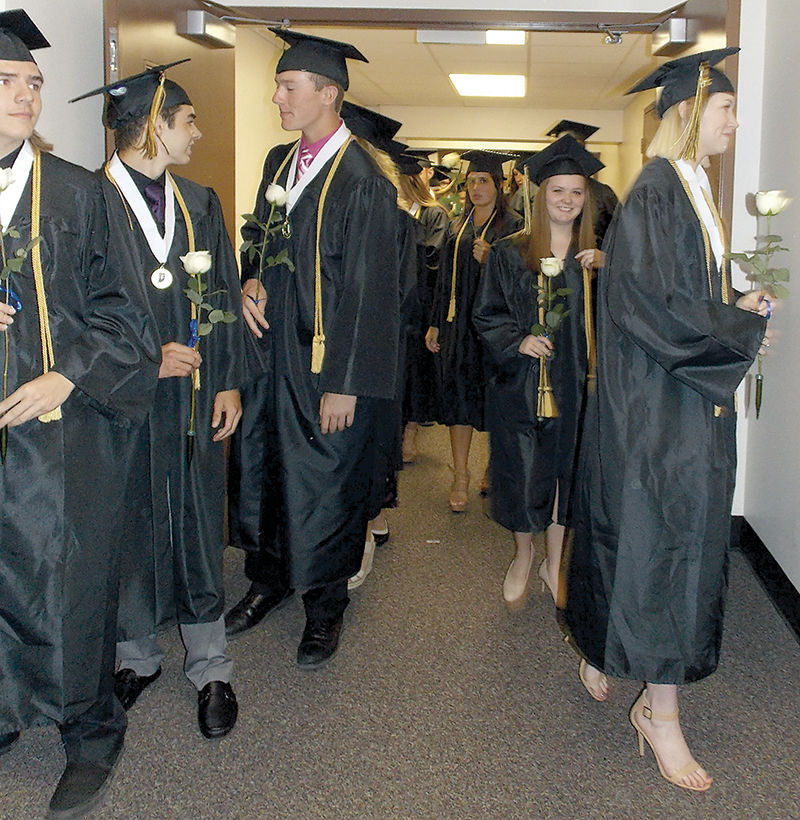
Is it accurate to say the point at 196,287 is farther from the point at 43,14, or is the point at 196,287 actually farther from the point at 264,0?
the point at 264,0

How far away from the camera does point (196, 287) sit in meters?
2.44

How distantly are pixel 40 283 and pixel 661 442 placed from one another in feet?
4.62

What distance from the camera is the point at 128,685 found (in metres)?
2.63

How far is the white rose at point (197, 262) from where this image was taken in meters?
2.34

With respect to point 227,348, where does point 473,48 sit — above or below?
above

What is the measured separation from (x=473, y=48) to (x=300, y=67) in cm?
534

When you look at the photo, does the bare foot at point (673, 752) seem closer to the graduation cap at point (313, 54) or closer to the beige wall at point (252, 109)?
the graduation cap at point (313, 54)

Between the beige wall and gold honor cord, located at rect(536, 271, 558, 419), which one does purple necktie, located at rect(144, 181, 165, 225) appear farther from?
the beige wall

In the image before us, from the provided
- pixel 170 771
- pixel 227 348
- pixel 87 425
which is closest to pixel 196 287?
pixel 227 348

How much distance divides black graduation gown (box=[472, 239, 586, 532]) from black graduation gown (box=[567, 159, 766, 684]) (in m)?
0.84

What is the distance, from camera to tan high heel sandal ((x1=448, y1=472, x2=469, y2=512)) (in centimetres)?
460

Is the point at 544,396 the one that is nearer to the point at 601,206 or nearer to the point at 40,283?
the point at 601,206

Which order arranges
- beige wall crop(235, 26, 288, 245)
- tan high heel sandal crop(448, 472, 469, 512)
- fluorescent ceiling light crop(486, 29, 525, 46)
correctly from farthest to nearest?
beige wall crop(235, 26, 288, 245)
fluorescent ceiling light crop(486, 29, 525, 46)
tan high heel sandal crop(448, 472, 469, 512)

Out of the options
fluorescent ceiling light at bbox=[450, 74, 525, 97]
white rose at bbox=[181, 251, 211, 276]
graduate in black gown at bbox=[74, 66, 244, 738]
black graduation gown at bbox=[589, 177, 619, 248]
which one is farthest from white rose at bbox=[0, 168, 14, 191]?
fluorescent ceiling light at bbox=[450, 74, 525, 97]
